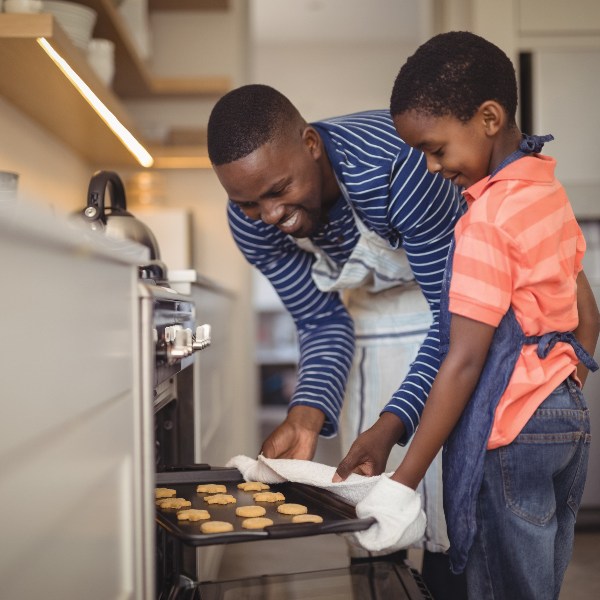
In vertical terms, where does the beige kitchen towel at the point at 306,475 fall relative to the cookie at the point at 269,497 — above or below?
above

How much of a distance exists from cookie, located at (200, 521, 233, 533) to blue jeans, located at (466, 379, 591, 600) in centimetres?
33

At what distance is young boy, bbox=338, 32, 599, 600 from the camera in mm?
971

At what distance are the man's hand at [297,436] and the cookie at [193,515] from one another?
336 millimetres

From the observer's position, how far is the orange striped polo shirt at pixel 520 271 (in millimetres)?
966

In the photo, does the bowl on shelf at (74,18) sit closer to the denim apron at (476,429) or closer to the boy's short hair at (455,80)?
the boy's short hair at (455,80)

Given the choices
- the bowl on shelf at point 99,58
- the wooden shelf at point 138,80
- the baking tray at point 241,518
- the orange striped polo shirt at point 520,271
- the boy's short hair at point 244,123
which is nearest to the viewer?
the baking tray at point 241,518

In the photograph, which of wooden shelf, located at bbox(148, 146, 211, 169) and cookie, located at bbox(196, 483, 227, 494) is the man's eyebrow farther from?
wooden shelf, located at bbox(148, 146, 211, 169)

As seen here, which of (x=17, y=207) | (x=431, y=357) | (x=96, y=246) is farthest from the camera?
(x=431, y=357)

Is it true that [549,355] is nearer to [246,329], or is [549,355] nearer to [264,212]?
[264,212]

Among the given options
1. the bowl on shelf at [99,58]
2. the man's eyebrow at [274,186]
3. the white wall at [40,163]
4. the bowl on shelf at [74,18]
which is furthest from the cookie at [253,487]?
the bowl on shelf at [99,58]

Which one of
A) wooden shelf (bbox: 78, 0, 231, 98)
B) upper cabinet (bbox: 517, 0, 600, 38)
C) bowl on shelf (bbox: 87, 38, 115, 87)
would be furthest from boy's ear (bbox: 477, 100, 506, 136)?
upper cabinet (bbox: 517, 0, 600, 38)

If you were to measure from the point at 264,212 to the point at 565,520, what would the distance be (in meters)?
0.65

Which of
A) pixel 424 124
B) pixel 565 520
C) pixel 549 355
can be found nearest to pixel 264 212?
pixel 424 124

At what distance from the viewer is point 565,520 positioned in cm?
107
